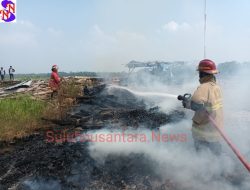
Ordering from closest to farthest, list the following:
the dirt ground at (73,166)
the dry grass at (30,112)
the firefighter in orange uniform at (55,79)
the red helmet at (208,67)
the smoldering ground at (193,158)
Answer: the red helmet at (208,67)
the smoldering ground at (193,158)
the dirt ground at (73,166)
the dry grass at (30,112)
the firefighter in orange uniform at (55,79)

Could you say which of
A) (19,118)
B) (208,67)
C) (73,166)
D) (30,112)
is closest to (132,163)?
(73,166)

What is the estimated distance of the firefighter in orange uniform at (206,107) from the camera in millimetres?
4387

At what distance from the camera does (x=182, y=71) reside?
884 inches

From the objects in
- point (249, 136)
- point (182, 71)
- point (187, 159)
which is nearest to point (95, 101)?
point (249, 136)

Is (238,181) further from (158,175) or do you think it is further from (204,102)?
(204,102)

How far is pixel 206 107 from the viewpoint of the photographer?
4.42m

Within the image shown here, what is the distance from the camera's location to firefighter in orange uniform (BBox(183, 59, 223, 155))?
14.4 feet

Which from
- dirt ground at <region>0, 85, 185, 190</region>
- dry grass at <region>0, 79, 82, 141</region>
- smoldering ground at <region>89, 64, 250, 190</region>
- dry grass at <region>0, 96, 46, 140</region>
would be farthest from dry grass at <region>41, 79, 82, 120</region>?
smoldering ground at <region>89, 64, 250, 190</region>

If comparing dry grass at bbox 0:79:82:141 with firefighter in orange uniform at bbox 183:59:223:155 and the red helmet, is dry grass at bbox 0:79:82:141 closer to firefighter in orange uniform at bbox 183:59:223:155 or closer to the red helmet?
firefighter in orange uniform at bbox 183:59:223:155

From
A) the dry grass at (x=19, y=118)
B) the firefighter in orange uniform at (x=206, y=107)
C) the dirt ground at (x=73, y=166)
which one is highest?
the firefighter in orange uniform at (x=206, y=107)

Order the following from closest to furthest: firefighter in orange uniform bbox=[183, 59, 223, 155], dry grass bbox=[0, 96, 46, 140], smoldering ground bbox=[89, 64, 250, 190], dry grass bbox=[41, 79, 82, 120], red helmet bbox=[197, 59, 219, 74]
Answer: firefighter in orange uniform bbox=[183, 59, 223, 155], red helmet bbox=[197, 59, 219, 74], smoldering ground bbox=[89, 64, 250, 190], dry grass bbox=[0, 96, 46, 140], dry grass bbox=[41, 79, 82, 120]

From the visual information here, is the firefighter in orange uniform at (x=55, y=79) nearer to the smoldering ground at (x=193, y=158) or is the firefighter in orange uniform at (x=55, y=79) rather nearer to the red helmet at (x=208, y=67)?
the smoldering ground at (x=193, y=158)

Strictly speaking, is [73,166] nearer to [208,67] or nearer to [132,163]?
[132,163]

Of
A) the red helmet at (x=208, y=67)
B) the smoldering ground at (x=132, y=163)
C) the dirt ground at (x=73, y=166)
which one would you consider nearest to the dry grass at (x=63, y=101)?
the dirt ground at (x=73, y=166)
